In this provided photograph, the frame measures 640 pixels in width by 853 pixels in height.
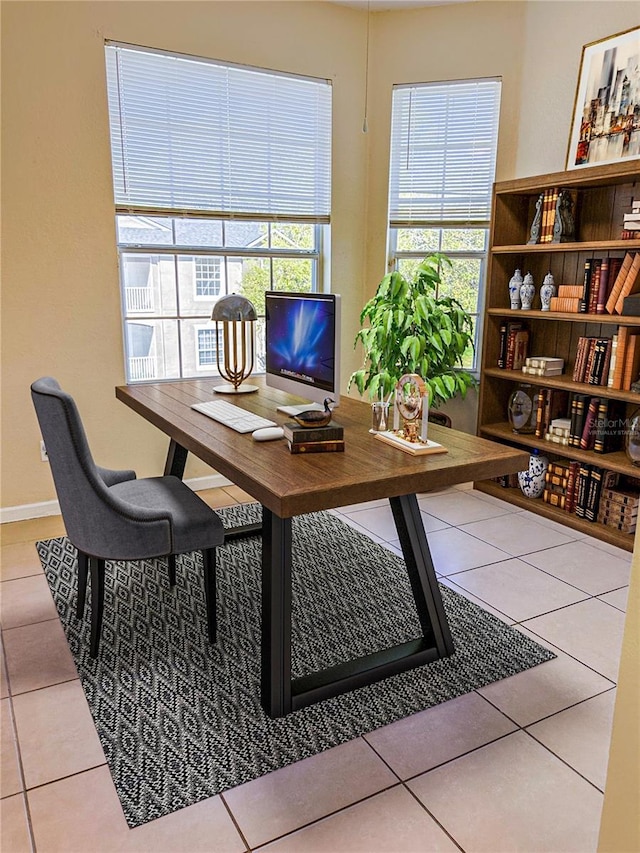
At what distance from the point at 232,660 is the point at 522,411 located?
237cm

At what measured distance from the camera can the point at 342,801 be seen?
168 centimetres

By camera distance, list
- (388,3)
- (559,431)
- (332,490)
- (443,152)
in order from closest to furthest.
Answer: (332,490)
(559,431)
(388,3)
(443,152)

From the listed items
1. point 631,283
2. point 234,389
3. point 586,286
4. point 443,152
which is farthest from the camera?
point 443,152

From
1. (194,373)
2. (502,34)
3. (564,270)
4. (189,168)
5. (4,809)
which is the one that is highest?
(502,34)

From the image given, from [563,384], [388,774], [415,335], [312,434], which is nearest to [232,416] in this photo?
[312,434]

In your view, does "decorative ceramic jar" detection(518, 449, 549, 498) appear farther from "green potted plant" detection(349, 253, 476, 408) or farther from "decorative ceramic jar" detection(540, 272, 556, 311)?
"decorative ceramic jar" detection(540, 272, 556, 311)

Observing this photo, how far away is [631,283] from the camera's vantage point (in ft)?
10.4

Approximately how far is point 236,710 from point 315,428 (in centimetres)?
90

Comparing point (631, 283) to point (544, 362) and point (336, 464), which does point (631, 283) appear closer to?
point (544, 362)

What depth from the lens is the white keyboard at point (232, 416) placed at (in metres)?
2.35

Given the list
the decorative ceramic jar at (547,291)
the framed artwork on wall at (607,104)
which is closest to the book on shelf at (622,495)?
the decorative ceramic jar at (547,291)

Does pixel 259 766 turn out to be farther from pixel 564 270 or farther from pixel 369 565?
pixel 564 270

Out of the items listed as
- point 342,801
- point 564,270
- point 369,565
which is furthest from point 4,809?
point 564,270

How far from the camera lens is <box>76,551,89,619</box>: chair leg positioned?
2.40 meters
